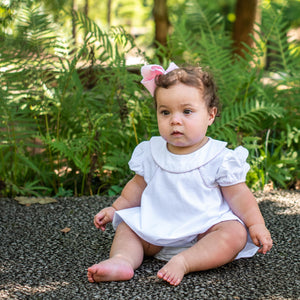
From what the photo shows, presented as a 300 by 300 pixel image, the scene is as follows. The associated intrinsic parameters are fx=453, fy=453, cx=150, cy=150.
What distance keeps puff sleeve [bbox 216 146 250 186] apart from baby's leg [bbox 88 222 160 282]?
514 millimetres

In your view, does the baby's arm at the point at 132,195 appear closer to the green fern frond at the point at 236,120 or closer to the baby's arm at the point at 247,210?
the baby's arm at the point at 247,210

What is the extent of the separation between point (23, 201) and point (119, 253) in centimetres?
145

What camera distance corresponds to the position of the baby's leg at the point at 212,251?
6.84ft

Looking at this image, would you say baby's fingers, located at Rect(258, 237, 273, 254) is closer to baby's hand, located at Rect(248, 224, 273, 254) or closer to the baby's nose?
baby's hand, located at Rect(248, 224, 273, 254)

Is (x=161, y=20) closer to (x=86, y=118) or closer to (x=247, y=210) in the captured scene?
(x=86, y=118)

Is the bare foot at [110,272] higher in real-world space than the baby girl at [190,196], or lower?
lower

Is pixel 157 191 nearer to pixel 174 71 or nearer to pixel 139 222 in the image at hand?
pixel 139 222

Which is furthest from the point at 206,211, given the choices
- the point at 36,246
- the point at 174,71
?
the point at 36,246

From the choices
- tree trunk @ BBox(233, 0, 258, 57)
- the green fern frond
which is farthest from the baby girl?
tree trunk @ BBox(233, 0, 258, 57)

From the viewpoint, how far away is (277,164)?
13.1 ft

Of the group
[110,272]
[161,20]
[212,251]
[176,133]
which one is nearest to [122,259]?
[110,272]

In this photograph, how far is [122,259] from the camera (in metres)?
2.16

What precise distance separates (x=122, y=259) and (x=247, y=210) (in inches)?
26.2

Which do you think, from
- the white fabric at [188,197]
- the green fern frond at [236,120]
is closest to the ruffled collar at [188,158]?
the white fabric at [188,197]
